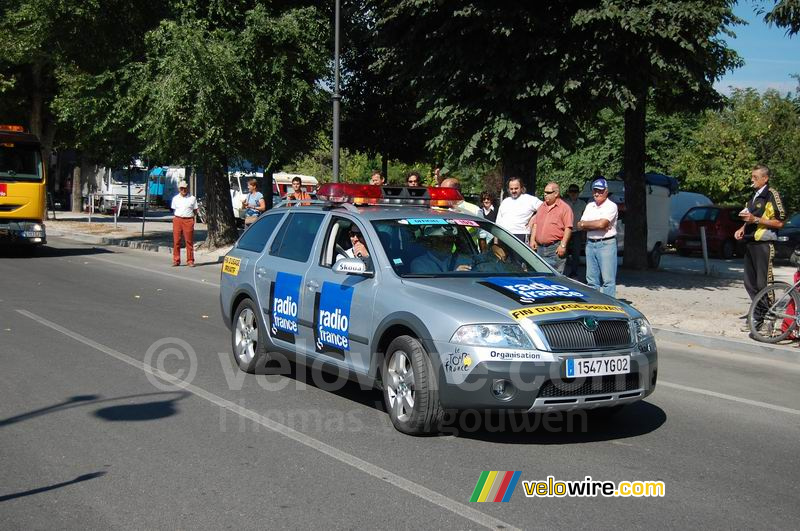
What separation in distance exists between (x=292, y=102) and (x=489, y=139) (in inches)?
351

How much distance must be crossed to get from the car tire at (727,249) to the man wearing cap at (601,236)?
16.3 metres

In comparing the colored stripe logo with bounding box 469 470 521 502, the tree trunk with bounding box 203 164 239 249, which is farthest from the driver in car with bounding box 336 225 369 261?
the tree trunk with bounding box 203 164 239 249

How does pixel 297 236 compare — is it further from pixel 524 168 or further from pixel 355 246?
pixel 524 168

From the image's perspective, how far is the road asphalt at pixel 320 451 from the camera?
487 centimetres

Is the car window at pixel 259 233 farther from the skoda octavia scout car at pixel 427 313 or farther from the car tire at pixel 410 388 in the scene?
the car tire at pixel 410 388

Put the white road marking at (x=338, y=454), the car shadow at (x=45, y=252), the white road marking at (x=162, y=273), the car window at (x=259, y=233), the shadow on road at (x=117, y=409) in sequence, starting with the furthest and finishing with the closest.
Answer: the car shadow at (x=45, y=252) → the white road marking at (x=162, y=273) → the car window at (x=259, y=233) → the shadow on road at (x=117, y=409) → the white road marking at (x=338, y=454)

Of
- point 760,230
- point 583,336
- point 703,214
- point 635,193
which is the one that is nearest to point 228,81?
point 635,193

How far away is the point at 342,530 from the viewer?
180 inches

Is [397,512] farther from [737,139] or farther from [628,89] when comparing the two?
[737,139]

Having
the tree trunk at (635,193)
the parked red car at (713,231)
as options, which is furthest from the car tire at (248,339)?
the parked red car at (713,231)

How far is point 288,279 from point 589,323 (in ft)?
9.61

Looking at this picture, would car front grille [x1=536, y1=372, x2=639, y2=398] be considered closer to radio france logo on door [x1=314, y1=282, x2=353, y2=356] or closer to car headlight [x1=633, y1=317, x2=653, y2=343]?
car headlight [x1=633, y1=317, x2=653, y2=343]

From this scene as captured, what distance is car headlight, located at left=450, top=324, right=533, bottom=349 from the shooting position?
600 centimetres

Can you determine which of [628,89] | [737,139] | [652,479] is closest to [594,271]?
[628,89]
